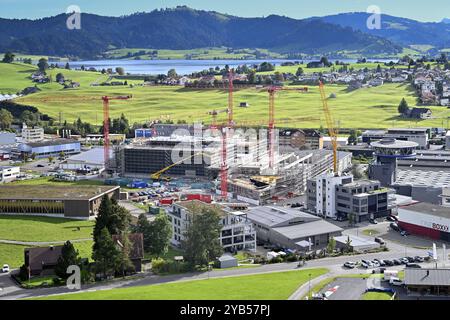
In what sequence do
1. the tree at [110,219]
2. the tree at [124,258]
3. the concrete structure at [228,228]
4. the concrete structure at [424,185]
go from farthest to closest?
1. the concrete structure at [424,185]
2. the concrete structure at [228,228]
3. the tree at [110,219]
4. the tree at [124,258]

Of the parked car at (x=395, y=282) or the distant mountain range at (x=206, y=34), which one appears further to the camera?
the distant mountain range at (x=206, y=34)

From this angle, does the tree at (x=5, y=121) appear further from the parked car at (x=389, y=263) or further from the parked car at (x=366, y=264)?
the parked car at (x=389, y=263)

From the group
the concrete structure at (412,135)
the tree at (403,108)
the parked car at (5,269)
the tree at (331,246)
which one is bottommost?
the parked car at (5,269)

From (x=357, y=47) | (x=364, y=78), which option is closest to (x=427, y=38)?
(x=357, y=47)

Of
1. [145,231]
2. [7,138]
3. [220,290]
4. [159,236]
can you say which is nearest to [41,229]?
[145,231]

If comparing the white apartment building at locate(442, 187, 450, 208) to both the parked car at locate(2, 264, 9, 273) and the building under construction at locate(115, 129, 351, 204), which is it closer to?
Answer: the building under construction at locate(115, 129, 351, 204)

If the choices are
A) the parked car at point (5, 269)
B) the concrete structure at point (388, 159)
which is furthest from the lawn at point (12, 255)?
the concrete structure at point (388, 159)

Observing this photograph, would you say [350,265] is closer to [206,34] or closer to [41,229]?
[41,229]

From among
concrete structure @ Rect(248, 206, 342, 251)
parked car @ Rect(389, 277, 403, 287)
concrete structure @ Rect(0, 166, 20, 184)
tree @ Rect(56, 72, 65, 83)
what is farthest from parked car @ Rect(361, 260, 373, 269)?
tree @ Rect(56, 72, 65, 83)
